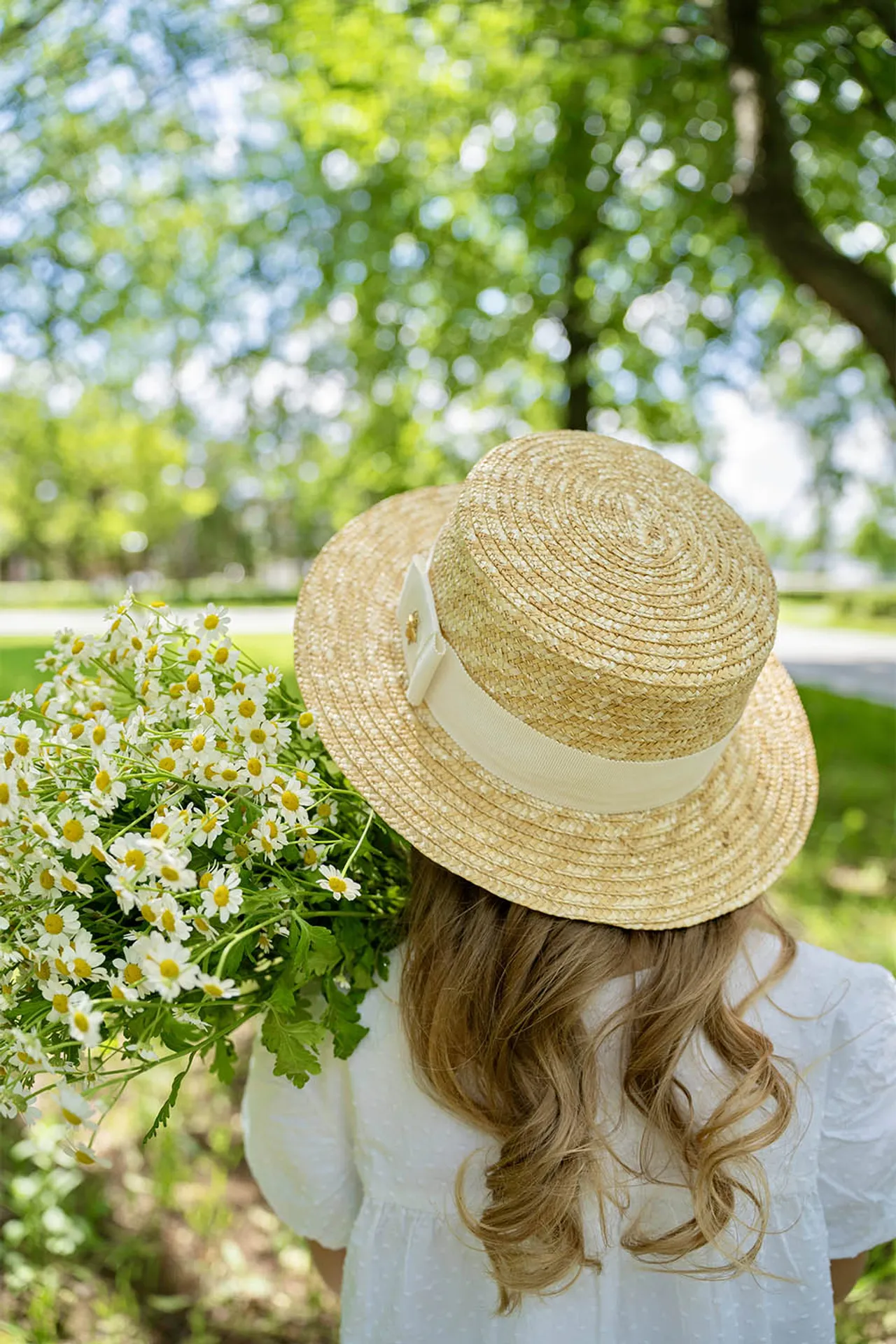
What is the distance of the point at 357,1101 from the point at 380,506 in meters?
1.17

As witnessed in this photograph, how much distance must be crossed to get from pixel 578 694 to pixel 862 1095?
78 cm

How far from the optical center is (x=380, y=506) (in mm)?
2029

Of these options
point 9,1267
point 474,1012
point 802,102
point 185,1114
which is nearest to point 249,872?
point 474,1012

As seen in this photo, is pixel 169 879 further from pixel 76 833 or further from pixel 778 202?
pixel 778 202

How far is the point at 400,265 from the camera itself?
7.63 m

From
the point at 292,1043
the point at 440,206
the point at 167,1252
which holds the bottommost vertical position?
the point at 167,1252

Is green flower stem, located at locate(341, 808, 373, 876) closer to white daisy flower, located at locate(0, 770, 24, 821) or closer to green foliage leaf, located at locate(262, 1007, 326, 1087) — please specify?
green foliage leaf, located at locate(262, 1007, 326, 1087)

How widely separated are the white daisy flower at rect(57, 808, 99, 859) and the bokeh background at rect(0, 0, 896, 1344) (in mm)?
2031

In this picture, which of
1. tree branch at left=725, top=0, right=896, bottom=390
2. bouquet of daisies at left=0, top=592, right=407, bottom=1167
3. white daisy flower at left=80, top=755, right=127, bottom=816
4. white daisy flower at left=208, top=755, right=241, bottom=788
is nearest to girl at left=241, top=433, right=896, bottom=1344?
bouquet of daisies at left=0, top=592, right=407, bottom=1167

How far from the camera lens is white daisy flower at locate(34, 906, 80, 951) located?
1.16 meters

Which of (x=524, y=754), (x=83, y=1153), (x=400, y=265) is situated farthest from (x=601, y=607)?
(x=400, y=265)

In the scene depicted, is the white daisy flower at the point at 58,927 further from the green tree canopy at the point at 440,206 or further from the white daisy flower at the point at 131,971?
the green tree canopy at the point at 440,206

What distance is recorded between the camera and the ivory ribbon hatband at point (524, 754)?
1.44 metres

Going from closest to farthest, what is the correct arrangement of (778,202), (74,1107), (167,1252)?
(74,1107) < (167,1252) < (778,202)
